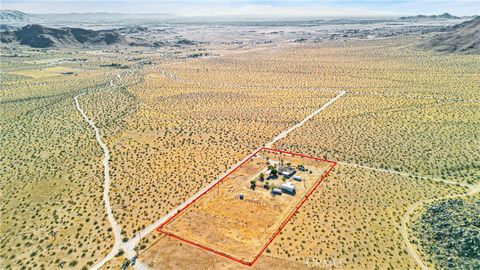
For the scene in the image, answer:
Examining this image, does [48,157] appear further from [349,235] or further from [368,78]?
[368,78]

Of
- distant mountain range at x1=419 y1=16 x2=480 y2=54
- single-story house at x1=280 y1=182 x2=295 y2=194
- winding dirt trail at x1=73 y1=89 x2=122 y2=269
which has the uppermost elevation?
distant mountain range at x1=419 y1=16 x2=480 y2=54

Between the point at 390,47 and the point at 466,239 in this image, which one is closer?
the point at 466,239

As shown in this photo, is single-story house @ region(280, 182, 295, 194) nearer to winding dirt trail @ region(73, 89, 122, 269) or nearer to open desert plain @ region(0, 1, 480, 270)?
open desert plain @ region(0, 1, 480, 270)

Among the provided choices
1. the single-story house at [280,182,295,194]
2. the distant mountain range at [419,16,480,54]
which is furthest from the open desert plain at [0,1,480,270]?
the distant mountain range at [419,16,480,54]

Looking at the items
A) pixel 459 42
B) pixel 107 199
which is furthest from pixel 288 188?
pixel 459 42

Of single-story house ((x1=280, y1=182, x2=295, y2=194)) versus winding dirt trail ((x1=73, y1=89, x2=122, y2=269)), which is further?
single-story house ((x1=280, y1=182, x2=295, y2=194))

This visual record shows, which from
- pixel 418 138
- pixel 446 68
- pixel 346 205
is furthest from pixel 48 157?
pixel 446 68

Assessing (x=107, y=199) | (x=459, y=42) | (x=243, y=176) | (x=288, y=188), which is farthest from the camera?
(x=459, y=42)

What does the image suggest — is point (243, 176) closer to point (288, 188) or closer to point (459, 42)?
point (288, 188)

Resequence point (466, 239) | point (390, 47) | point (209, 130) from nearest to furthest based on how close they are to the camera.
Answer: point (466, 239), point (209, 130), point (390, 47)
